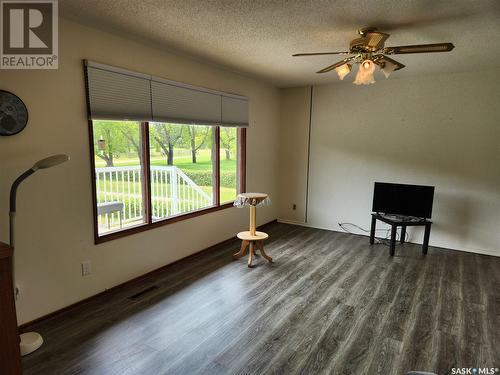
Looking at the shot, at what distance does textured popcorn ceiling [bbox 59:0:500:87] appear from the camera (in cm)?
214

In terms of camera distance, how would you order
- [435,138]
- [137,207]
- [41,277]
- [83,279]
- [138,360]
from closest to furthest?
[138,360], [41,277], [83,279], [137,207], [435,138]

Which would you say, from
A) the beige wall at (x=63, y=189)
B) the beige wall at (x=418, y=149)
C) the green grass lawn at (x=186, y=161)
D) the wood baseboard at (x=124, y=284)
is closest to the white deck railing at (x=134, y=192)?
the green grass lawn at (x=186, y=161)

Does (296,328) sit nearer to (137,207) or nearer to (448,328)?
(448,328)

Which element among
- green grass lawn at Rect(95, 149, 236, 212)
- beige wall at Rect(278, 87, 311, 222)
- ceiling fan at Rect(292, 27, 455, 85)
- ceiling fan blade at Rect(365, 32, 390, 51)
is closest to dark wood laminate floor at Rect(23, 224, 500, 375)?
green grass lawn at Rect(95, 149, 236, 212)

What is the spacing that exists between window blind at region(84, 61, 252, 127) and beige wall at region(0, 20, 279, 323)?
0.31ft

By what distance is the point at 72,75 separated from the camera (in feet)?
8.19

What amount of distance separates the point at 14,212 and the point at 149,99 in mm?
1577

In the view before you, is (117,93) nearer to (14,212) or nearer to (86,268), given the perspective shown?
(14,212)

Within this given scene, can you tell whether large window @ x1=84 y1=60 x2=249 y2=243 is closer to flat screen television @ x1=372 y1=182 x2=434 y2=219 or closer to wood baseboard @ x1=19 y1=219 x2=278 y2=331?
wood baseboard @ x1=19 y1=219 x2=278 y2=331

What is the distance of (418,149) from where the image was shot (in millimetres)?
4430

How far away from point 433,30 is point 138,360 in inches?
132

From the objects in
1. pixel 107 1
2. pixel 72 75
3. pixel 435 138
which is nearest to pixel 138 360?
pixel 72 75

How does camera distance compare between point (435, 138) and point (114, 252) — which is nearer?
Result: point (114, 252)

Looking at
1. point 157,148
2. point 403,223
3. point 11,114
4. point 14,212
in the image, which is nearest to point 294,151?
point 403,223
